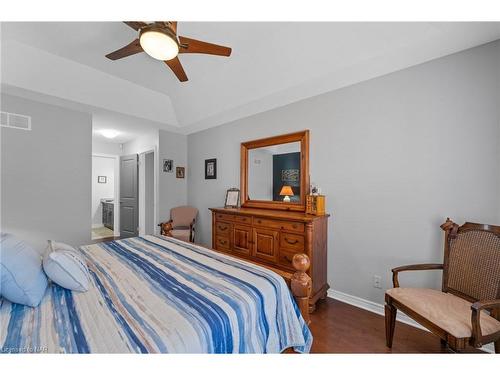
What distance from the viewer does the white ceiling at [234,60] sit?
5.57 ft

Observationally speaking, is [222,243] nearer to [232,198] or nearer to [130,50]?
[232,198]

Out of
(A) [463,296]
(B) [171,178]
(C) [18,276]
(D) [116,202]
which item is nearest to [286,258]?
(A) [463,296]

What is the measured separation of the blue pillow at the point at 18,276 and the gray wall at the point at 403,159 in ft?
7.88

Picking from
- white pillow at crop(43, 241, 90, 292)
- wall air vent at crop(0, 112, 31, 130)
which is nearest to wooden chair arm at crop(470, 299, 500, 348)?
white pillow at crop(43, 241, 90, 292)

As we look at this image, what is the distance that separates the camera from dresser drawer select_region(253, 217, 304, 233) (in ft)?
6.96

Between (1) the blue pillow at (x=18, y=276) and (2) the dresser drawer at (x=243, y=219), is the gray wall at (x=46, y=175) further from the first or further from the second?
(2) the dresser drawer at (x=243, y=219)

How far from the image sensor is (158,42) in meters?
1.38

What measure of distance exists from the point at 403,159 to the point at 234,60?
2029 millimetres

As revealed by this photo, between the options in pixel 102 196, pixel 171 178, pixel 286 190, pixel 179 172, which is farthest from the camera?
pixel 102 196

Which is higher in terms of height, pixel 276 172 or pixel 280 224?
pixel 276 172

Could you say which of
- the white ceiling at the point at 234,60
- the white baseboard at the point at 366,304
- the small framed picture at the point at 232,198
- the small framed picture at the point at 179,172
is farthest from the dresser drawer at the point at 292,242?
the small framed picture at the point at 179,172

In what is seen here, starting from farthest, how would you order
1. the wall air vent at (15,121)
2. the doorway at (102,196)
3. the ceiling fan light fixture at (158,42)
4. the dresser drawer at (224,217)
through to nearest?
1. the doorway at (102,196)
2. the dresser drawer at (224,217)
3. the wall air vent at (15,121)
4. the ceiling fan light fixture at (158,42)

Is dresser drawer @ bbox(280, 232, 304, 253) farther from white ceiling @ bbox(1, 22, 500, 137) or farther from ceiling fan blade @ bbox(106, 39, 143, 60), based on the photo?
ceiling fan blade @ bbox(106, 39, 143, 60)
